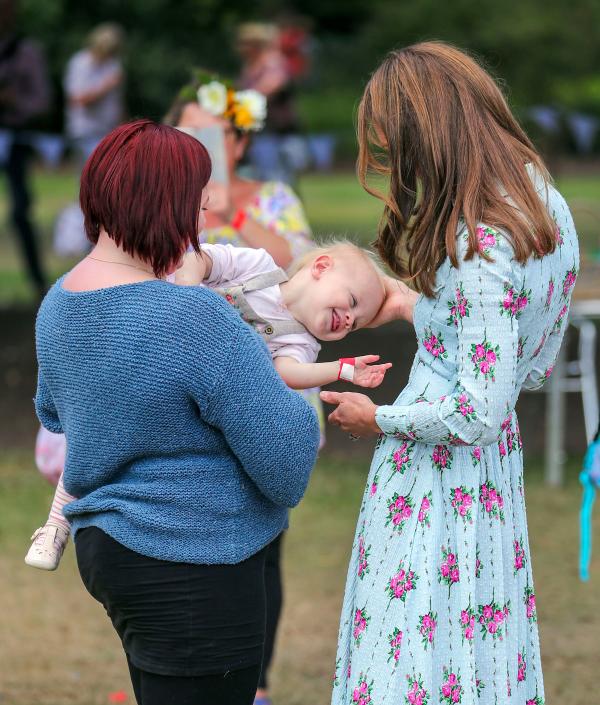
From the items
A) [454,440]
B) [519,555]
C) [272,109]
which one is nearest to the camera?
[454,440]

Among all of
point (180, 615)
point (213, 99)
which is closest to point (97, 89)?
point (213, 99)

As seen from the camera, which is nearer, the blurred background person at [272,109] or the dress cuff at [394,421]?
the dress cuff at [394,421]

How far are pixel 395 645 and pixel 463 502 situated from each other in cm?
32

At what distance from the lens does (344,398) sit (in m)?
2.36

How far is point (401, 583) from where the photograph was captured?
7.64 feet

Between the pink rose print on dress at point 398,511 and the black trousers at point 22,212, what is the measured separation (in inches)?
325

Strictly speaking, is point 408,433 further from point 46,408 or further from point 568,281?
point 46,408

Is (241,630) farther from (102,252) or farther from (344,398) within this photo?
(102,252)

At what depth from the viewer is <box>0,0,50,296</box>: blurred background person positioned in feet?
31.5

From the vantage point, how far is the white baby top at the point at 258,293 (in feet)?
7.88

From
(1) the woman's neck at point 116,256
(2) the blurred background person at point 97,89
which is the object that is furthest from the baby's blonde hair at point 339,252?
(2) the blurred background person at point 97,89

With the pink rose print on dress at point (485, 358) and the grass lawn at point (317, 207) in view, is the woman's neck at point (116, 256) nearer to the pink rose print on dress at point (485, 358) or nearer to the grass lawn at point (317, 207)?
the pink rose print on dress at point (485, 358)

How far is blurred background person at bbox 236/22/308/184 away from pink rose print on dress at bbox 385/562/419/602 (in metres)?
8.40

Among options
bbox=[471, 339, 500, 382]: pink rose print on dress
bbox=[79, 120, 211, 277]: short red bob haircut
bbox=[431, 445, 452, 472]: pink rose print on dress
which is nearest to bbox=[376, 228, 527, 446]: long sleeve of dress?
bbox=[471, 339, 500, 382]: pink rose print on dress
